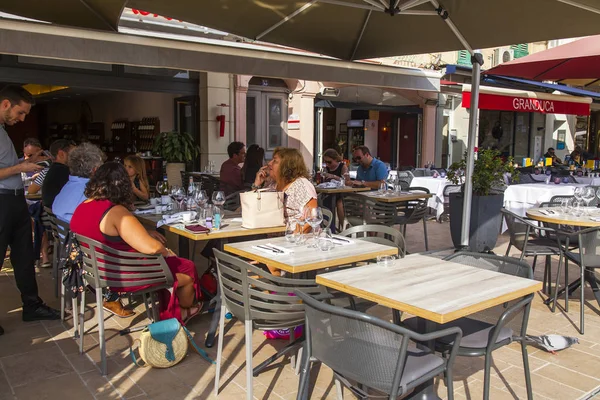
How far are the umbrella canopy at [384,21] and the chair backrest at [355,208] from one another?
1580 millimetres

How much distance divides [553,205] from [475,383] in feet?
10.8

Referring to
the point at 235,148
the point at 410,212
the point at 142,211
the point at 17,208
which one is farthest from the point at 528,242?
the point at 17,208

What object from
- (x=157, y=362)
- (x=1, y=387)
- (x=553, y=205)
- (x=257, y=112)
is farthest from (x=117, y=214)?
(x=257, y=112)

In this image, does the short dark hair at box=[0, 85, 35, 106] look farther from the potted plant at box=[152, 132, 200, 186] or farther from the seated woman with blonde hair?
the potted plant at box=[152, 132, 200, 186]

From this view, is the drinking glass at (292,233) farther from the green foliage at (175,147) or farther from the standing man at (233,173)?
the green foliage at (175,147)

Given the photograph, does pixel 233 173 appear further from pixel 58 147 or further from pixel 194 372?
pixel 194 372

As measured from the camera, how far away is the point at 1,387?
120 inches

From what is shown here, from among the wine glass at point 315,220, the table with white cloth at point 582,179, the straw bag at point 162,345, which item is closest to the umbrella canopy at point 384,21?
the wine glass at point 315,220

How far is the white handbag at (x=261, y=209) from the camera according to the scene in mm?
3820

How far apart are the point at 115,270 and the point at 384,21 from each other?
3.29 meters

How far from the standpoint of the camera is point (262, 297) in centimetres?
273

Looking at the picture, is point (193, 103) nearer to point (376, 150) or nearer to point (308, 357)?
point (376, 150)

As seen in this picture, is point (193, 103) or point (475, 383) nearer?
point (475, 383)

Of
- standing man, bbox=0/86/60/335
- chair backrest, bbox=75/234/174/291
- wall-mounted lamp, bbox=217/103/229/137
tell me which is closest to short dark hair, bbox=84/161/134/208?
chair backrest, bbox=75/234/174/291
